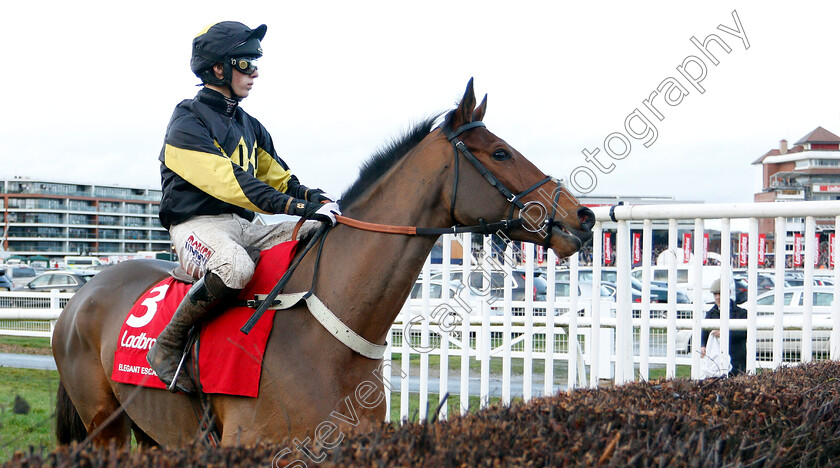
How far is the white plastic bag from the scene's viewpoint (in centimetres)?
383

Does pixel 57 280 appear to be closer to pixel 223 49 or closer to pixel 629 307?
pixel 223 49

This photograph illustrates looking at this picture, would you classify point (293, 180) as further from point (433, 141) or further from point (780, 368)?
point (780, 368)

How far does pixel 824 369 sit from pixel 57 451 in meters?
2.95

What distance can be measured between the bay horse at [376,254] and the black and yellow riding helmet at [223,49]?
2.73 ft

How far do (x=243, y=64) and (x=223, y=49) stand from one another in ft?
0.39

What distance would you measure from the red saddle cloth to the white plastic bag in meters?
2.27

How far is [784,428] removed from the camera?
205 cm

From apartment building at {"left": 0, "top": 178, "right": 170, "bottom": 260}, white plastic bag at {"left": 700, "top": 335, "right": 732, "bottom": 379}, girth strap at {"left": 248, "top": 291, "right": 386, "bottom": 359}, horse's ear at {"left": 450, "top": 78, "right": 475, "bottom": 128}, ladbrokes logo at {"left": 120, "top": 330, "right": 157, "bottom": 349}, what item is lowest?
white plastic bag at {"left": 700, "top": 335, "right": 732, "bottom": 379}

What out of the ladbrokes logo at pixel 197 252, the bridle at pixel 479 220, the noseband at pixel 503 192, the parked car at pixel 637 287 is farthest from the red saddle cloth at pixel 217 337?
the parked car at pixel 637 287

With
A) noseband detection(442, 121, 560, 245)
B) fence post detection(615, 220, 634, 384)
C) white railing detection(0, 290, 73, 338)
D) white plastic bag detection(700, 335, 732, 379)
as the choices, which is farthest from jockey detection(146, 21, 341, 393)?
white railing detection(0, 290, 73, 338)

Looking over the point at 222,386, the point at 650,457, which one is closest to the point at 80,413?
the point at 222,386

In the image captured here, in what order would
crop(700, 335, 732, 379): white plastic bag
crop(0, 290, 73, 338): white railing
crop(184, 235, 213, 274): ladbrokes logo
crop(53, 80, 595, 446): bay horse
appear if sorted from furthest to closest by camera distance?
crop(0, 290, 73, 338): white railing
crop(700, 335, 732, 379): white plastic bag
crop(184, 235, 213, 274): ladbrokes logo
crop(53, 80, 595, 446): bay horse

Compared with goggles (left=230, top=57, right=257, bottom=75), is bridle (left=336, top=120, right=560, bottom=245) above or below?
below

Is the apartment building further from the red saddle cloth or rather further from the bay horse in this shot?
the bay horse
